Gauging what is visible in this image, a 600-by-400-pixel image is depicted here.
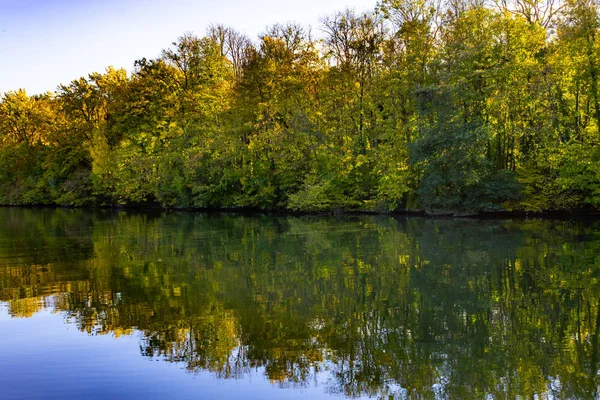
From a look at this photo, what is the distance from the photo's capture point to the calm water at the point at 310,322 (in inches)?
308

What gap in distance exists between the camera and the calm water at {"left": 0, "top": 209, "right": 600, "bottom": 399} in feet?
25.6

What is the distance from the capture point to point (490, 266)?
16.0 m

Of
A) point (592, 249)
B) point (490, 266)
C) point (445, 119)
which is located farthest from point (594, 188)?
point (490, 266)

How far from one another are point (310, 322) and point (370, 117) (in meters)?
32.2

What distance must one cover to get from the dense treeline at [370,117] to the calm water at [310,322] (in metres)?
12.1

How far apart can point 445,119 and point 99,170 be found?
126 feet

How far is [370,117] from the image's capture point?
41469 mm

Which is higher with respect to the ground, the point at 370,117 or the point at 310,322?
the point at 370,117

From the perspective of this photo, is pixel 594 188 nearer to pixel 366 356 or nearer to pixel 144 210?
pixel 366 356

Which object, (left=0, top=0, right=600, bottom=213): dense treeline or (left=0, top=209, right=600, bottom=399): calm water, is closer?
(left=0, top=209, right=600, bottom=399): calm water

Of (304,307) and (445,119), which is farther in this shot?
(445,119)

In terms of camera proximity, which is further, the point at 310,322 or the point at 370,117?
the point at 370,117

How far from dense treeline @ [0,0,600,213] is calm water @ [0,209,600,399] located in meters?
12.1

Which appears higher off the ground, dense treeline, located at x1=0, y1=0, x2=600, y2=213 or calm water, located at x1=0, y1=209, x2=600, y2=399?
dense treeline, located at x1=0, y1=0, x2=600, y2=213
